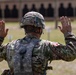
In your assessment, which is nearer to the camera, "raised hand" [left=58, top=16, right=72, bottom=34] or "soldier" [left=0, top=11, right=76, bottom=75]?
"soldier" [left=0, top=11, right=76, bottom=75]

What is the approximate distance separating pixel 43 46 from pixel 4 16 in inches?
2931

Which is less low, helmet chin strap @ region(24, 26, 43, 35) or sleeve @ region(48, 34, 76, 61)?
helmet chin strap @ region(24, 26, 43, 35)

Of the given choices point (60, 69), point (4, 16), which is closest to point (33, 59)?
point (60, 69)

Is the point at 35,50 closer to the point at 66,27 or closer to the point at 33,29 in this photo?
the point at 33,29

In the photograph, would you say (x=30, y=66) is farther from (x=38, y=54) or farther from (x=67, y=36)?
(x=67, y=36)

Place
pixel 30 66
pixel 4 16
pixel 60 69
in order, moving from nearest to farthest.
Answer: pixel 30 66 < pixel 60 69 < pixel 4 16

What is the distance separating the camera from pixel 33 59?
543 cm

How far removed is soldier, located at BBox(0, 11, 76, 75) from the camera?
5.44 m

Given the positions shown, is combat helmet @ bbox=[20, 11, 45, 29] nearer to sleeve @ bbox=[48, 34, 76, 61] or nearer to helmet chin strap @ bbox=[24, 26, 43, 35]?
helmet chin strap @ bbox=[24, 26, 43, 35]

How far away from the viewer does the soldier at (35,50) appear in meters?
5.44

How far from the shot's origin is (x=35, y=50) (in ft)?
17.9

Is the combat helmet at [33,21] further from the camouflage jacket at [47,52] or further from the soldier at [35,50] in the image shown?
the camouflage jacket at [47,52]

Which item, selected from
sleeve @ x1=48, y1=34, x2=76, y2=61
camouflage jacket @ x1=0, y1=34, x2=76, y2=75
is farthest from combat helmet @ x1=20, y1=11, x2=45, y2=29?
sleeve @ x1=48, y1=34, x2=76, y2=61

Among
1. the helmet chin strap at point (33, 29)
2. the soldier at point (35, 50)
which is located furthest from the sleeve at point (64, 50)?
the helmet chin strap at point (33, 29)
